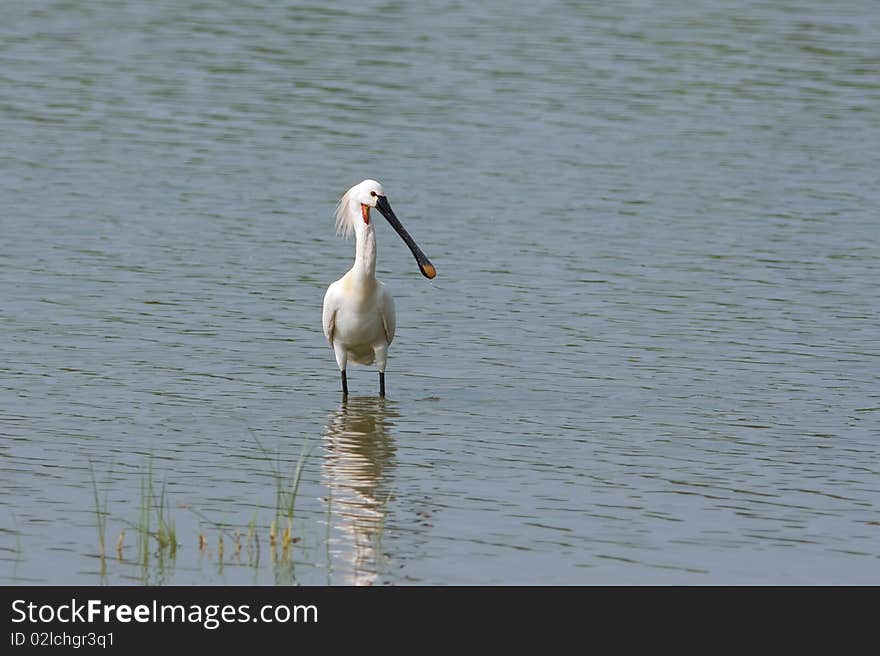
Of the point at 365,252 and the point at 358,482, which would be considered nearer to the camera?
the point at 358,482

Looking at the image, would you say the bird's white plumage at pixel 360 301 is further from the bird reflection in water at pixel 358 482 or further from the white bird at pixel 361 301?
the bird reflection in water at pixel 358 482

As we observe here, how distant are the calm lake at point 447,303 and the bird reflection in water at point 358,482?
2.0 inches

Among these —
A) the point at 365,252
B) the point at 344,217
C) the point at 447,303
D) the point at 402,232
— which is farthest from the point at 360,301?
the point at 447,303

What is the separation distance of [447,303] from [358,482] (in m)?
5.86

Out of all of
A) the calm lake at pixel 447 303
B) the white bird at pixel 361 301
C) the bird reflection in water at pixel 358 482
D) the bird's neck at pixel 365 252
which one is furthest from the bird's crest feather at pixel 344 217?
the bird reflection in water at pixel 358 482

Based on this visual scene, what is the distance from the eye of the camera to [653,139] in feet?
84.8

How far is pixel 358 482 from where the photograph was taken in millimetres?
12250

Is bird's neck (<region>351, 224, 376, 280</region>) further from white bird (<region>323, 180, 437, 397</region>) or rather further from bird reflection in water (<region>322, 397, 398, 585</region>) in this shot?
bird reflection in water (<region>322, 397, 398, 585</region>)

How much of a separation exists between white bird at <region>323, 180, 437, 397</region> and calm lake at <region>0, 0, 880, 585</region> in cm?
38

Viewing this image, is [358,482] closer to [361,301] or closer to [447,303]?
[361,301]

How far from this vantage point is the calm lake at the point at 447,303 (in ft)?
36.4

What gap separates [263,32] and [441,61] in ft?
12.7

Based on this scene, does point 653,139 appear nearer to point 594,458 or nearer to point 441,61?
point 441,61
